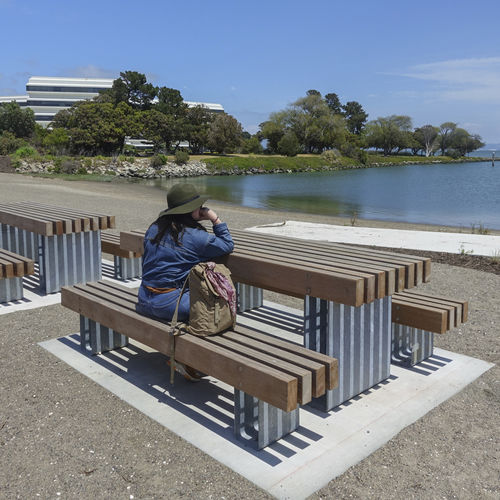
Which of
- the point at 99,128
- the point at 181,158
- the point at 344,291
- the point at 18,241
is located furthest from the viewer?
the point at 181,158

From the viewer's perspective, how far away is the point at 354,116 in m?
120

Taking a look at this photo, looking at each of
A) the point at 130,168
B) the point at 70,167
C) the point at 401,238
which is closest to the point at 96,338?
the point at 401,238

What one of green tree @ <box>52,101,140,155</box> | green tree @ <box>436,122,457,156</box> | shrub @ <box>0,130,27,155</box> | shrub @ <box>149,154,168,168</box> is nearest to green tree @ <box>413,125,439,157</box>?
green tree @ <box>436,122,457,156</box>

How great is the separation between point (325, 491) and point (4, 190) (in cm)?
2559

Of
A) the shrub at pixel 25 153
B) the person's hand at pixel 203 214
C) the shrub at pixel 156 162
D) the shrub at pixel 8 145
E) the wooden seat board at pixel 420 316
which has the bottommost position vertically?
the wooden seat board at pixel 420 316

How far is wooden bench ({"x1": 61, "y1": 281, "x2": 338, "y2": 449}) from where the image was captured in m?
3.25

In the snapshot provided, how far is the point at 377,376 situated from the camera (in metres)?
4.55

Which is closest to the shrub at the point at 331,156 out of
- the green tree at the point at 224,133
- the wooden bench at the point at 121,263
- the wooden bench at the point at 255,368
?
the green tree at the point at 224,133

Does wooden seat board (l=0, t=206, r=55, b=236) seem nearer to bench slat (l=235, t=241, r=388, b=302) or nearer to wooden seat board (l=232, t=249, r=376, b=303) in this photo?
bench slat (l=235, t=241, r=388, b=302)

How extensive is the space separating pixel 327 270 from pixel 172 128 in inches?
2653

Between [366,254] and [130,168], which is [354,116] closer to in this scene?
[130,168]

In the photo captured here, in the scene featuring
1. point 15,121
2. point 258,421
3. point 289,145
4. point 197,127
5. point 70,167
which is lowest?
point 258,421

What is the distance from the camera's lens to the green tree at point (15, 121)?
71944mm

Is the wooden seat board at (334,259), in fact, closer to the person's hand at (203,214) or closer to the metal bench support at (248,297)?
the person's hand at (203,214)
